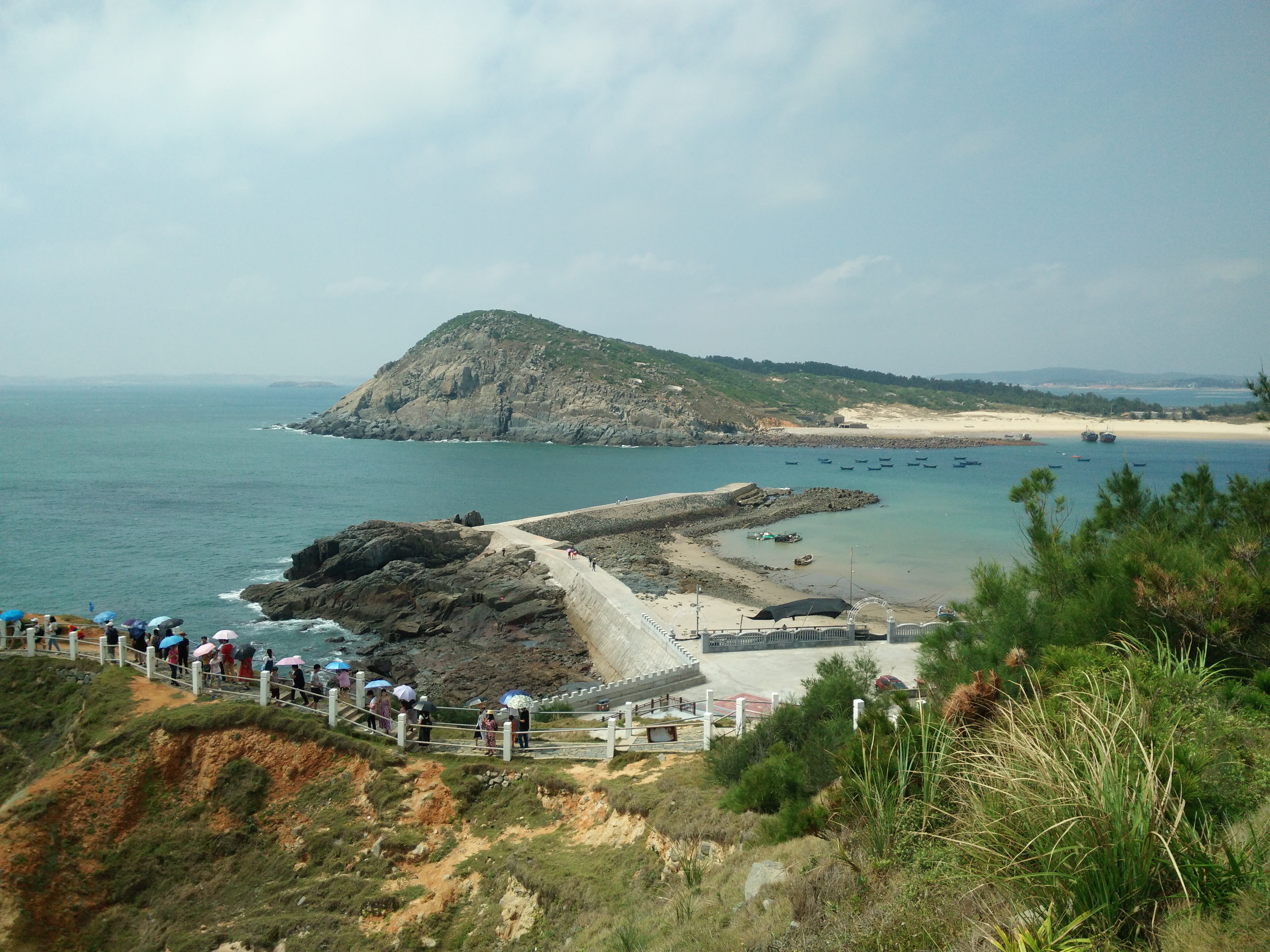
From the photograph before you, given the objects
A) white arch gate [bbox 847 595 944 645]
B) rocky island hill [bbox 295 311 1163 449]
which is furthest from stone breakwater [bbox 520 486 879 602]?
rocky island hill [bbox 295 311 1163 449]

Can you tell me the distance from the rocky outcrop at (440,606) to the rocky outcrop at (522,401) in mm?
75116

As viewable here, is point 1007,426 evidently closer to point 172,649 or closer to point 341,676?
point 341,676

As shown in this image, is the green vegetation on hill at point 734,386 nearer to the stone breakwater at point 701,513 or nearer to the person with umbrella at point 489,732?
the stone breakwater at point 701,513

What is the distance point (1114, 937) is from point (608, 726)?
31.2ft

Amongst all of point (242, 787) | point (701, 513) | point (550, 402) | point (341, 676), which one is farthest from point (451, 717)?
point (550, 402)

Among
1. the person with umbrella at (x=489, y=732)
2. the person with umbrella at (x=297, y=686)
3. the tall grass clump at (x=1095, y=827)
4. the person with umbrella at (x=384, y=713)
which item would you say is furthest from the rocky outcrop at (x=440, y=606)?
the tall grass clump at (x=1095, y=827)

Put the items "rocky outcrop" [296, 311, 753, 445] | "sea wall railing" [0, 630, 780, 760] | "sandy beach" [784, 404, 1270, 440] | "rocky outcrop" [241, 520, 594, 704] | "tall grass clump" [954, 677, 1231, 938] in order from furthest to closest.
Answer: "sandy beach" [784, 404, 1270, 440] < "rocky outcrop" [296, 311, 753, 445] < "rocky outcrop" [241, 520, 594, 704] < "sea wall railing" [0, 630, 780, 760] < "tall grass clump" [954, 677, 1231, 938]

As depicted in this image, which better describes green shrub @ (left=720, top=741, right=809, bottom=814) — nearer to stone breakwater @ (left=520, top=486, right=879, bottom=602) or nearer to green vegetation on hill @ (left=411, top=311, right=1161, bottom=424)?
stone breakwater @ (left=520, top=486, right=879, bottom=602)

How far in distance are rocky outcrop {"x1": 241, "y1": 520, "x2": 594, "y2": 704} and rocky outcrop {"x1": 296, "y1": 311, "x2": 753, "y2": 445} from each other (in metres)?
75.1

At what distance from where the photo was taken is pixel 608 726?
1314cm

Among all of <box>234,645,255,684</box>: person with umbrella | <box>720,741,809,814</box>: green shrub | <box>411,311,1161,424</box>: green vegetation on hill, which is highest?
<box>411,311,1161,424</box>: green vegetation on hill

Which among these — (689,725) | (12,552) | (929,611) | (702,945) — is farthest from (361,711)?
(12,552)

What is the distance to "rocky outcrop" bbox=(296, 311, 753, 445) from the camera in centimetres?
12181

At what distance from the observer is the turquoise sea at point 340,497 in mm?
39812
